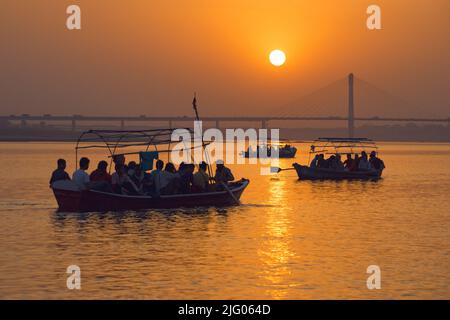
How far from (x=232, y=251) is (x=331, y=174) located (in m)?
29.0

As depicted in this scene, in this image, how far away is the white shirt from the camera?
27.6 meters

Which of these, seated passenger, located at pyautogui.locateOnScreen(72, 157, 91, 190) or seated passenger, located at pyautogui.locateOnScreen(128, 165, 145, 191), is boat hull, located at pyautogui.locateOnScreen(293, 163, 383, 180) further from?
seated passenger, located at pyautogui.locateOnScreen(72, 157, 91, 190)

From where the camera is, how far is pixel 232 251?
21281mm

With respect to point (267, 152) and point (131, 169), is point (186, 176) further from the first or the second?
point (267, 152)

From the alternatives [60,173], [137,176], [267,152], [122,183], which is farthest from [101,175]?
[267,152]

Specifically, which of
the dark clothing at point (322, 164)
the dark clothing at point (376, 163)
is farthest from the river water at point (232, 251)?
the dark clothing at point (376, 163)

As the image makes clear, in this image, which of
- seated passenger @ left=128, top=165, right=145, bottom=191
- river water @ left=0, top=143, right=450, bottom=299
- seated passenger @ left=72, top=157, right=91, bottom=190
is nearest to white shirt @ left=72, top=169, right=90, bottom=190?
seated passenger @ left=72, top=157, right=91, bottom=190

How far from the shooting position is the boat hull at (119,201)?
2834 cm

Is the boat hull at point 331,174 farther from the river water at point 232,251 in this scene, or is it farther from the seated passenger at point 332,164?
the river water at point 232,251

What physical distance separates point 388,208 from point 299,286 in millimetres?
18081

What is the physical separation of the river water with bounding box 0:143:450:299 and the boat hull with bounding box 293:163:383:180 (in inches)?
510

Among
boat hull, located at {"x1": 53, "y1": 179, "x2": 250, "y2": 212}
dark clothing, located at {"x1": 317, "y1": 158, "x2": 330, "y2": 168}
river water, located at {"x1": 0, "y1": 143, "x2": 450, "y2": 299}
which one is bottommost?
Answer: river water, located at {"x1": 0, "y1": 143, "x2": 450, "y2": 299}
